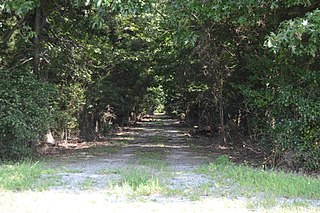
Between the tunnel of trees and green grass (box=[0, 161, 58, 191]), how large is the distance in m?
2.76

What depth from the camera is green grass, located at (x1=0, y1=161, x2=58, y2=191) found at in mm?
7228

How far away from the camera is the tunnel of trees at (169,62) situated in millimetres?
9922

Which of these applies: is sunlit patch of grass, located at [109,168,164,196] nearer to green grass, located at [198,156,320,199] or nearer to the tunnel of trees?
green grass, located at [198,156,320,199]

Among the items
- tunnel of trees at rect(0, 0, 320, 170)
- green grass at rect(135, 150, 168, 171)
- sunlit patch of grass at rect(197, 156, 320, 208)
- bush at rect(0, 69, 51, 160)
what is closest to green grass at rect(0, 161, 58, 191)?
bush at rect(0, 69, 51, 160)

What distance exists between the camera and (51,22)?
16.2 meters

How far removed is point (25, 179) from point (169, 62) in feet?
48.4

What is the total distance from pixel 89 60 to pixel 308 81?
10.2m

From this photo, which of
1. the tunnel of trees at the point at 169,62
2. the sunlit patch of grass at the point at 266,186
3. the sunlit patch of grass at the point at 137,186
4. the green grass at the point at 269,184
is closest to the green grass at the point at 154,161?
the green grass at the point at 269,184

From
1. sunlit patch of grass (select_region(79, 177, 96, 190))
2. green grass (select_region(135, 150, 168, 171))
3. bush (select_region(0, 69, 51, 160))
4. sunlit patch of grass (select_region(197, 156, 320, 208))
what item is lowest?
green grass (select_region(135, 150, 168, 171))

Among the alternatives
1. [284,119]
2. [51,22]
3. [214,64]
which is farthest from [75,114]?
[284,119]

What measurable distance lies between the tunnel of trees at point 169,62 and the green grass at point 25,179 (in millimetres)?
2760

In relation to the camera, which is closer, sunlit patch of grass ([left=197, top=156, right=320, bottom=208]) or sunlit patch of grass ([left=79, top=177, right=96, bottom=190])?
sunlit patch of grass ([left=197, top=156, right=320, bottom=208])

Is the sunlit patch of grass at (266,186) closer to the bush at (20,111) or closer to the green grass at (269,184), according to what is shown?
the green grass at (269,184)

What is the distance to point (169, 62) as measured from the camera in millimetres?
21719
